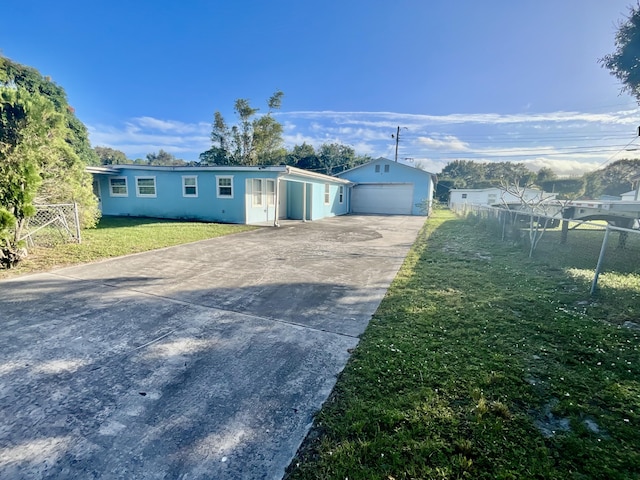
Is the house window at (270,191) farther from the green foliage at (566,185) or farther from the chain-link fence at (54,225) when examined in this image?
the green foliage at (566,185)

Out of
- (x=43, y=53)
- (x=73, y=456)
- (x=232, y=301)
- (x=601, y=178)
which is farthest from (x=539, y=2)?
(x=601, y=178)

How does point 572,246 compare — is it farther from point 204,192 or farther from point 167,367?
point 204,192

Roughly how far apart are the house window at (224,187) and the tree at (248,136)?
18510 mm

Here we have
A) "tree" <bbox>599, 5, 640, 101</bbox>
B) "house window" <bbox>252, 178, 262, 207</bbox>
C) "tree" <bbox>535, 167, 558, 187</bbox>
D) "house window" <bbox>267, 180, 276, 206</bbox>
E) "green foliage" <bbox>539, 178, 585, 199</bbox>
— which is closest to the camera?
"tree" <bbox>599, 5, 640, 101</bbox>

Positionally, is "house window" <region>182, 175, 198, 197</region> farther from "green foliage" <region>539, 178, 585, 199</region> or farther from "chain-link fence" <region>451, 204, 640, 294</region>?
"green foliage" <region>539, 178, 585, 199</region>

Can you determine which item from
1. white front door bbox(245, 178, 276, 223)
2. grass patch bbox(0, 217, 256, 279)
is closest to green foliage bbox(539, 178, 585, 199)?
white front door bbox(245, 178, 276, 223)

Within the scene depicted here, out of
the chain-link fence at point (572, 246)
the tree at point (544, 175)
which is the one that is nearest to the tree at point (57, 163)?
the chain-link fence at point (572, 246)

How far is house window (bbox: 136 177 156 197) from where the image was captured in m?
15.5

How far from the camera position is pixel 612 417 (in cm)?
211

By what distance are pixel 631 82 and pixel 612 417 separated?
45.5ft

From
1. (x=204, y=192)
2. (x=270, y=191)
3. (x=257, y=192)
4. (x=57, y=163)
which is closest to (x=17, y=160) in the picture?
(x=57, y=163)

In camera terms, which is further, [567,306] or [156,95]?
[156,95]

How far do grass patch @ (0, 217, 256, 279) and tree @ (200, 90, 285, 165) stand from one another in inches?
824

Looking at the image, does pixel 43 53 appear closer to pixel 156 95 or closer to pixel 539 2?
pixel 156 95
